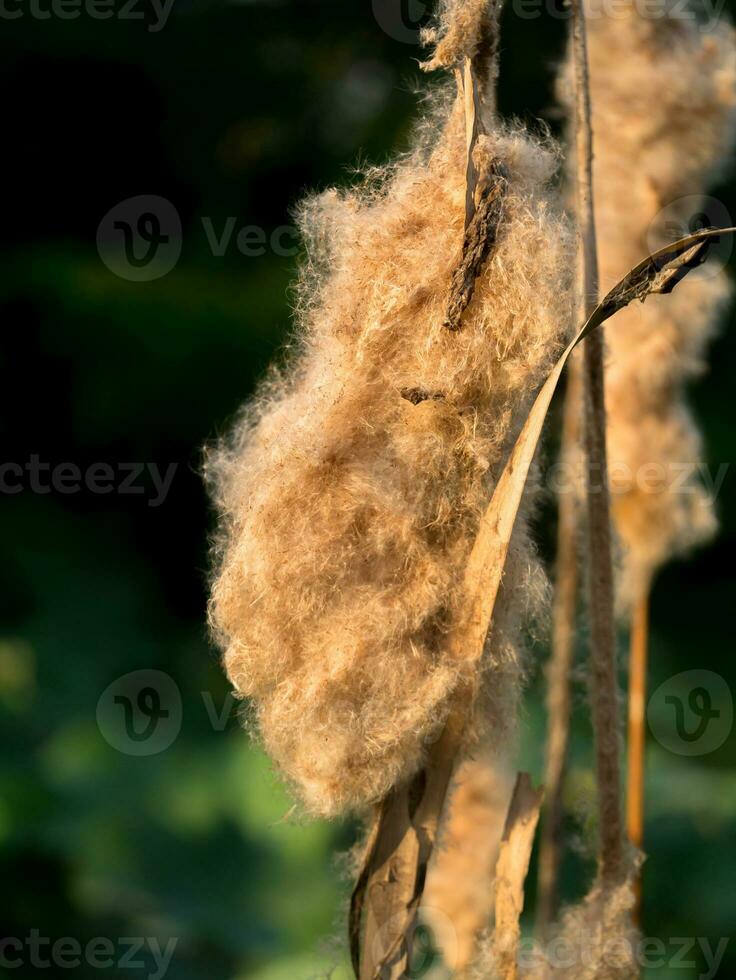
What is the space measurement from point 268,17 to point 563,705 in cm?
471

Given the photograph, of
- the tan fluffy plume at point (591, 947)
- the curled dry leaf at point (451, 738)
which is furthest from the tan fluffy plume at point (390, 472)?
the tan fluffy plume at point (591, 947)

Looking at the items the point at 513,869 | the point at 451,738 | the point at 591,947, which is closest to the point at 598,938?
the point at 591,947

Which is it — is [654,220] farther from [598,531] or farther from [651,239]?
[598,531]

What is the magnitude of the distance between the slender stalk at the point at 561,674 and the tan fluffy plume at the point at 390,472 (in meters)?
Result: 0.46

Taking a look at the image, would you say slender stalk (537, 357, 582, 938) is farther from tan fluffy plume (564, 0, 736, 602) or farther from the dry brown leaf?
the dry brown leaf

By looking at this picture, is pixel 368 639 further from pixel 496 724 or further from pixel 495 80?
pixel 495 80

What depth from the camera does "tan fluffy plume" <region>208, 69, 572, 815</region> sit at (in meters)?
0.65

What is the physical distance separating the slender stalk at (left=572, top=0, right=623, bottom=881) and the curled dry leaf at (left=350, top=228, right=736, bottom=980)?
0.08m

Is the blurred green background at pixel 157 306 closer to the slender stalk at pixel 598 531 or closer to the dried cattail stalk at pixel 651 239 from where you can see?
the dried cattail stalk at pixel 651 239

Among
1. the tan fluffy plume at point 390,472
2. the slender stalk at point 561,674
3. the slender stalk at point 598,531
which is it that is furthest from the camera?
the slender stalk at point 561,674

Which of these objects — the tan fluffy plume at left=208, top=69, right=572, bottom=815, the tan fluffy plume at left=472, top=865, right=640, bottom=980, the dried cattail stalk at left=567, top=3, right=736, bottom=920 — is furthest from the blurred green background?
the tan fluffy plume at left=208, top=69, right=572, bottom=815

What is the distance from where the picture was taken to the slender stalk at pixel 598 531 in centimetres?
75

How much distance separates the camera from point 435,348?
2.12 feet

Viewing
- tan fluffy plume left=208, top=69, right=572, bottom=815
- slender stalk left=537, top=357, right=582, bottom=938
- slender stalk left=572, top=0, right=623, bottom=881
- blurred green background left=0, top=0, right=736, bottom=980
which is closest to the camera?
tan fluffy plume left=208, top=69, right=572, bottom=815
